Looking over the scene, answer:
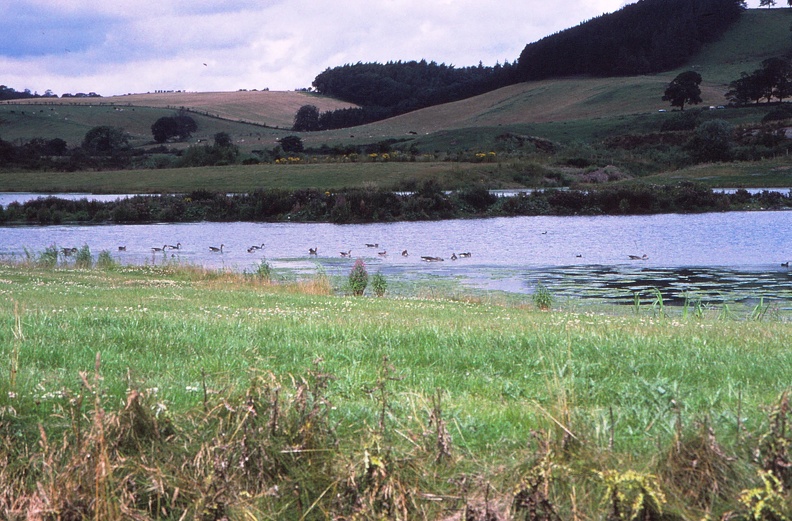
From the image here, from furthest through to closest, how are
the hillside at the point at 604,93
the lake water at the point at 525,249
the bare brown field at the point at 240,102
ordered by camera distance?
the bare brown field at the point at 240,102 → the hillside at the point at 604,93 → the lake water at the point at 525,249

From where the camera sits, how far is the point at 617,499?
199 inches

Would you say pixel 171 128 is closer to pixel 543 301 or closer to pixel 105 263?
pixel 105 263

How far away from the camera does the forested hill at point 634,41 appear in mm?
153125

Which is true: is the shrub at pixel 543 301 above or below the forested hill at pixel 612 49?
below

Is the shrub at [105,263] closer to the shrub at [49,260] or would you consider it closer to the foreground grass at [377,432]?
the shrub at [49,260]

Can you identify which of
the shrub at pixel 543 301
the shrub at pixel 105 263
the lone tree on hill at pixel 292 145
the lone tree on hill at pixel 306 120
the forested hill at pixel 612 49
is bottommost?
the shrub at pixel 105 263

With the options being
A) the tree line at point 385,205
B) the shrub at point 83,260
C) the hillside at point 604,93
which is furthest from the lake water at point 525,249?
the hillside at point 604,93

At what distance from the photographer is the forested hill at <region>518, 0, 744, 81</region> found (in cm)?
15312

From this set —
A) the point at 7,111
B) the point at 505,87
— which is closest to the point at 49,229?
the point at 7,111

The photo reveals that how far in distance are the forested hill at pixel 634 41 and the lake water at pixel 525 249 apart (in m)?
112

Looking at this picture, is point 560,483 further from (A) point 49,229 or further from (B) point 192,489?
(A) point 49,229

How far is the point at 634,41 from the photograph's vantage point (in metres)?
156

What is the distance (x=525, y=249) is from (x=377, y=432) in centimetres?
3143

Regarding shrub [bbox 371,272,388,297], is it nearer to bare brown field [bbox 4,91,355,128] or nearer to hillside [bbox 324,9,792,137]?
hillside [bbox 324,9,792,137]
